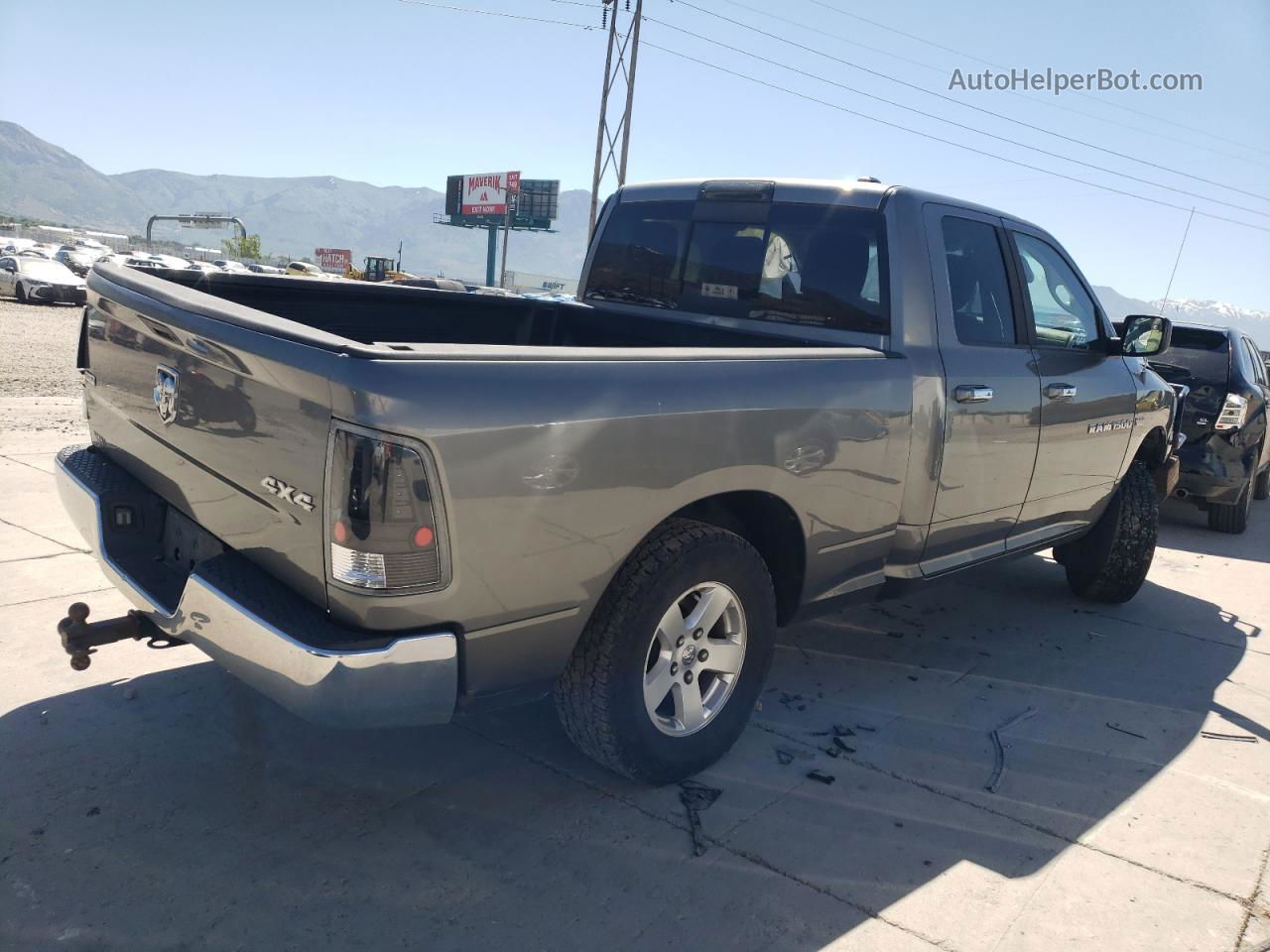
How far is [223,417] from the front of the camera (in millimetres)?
2371

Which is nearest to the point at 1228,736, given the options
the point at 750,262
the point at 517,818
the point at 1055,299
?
the point at 1055,299

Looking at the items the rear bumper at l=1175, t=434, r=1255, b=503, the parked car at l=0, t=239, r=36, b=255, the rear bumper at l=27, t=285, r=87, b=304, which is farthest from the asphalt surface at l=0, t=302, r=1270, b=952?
the parked car at l=0, t=239, r=36, b=255

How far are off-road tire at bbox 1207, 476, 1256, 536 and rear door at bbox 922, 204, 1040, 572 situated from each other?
17.3ft

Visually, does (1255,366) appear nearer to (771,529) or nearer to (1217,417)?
(1217,417)

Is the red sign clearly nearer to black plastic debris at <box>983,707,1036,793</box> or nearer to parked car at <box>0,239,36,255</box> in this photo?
parked car at <box>0,239,36,255</box>

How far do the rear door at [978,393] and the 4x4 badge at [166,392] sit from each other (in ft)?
8.55

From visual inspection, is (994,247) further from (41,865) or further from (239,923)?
(41,865)

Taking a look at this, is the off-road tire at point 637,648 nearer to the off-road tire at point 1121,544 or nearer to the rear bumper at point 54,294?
the off-road tire at point 1121,544

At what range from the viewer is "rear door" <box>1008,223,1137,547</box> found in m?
4.18

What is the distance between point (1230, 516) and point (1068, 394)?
17.0 ft

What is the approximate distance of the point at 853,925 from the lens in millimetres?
2465

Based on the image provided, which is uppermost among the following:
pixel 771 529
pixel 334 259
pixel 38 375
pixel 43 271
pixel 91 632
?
pixel 771 529

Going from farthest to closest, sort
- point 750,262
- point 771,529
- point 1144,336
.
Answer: point 1144,336
point 750,262
point 771,529

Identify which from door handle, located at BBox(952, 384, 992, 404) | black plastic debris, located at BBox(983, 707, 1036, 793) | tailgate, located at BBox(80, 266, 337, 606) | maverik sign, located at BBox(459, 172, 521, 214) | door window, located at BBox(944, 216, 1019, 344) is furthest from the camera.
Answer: maverik sign, located at BBox(459, 172, 521, 214)
